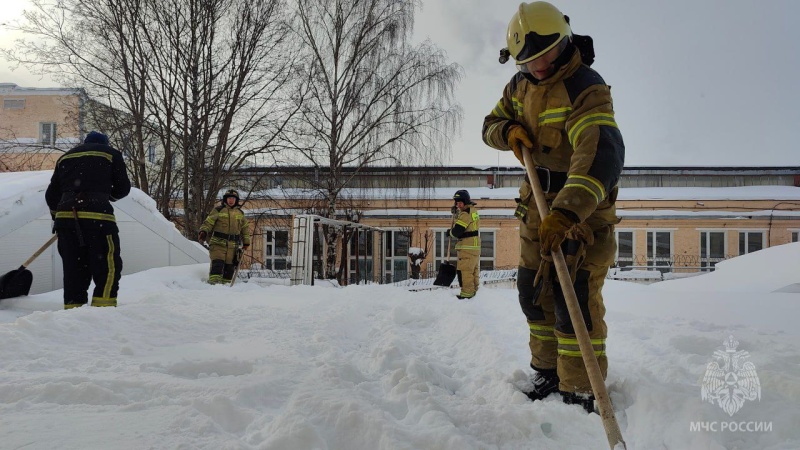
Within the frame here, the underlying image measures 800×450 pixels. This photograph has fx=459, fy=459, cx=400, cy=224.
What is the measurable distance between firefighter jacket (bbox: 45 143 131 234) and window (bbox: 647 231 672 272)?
20.5 metres

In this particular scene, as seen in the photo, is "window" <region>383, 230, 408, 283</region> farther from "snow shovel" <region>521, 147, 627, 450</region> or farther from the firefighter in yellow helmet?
"snow shovel" <region>521, 147, 627, 450</region>

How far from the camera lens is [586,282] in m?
2.37

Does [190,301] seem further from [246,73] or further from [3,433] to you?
[246,73]

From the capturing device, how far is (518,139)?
262 centimetres

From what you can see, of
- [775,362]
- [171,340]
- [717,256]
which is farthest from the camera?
[717,256]

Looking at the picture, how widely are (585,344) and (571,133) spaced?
3.49ft

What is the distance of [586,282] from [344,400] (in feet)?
4.45

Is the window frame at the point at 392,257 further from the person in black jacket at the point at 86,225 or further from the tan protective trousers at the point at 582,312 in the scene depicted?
the tan protective trousers at the point at 582,312

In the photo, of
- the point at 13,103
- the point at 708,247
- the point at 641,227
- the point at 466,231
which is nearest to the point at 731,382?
the point at 466,231

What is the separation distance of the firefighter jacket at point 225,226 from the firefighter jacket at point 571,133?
7.39 metres

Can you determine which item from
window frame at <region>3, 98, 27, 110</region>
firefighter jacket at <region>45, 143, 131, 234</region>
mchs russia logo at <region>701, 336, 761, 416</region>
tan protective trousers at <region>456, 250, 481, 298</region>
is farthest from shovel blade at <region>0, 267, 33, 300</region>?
window frame at <region>3, 98, 27, 110</region>

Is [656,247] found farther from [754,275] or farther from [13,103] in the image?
[13,103]

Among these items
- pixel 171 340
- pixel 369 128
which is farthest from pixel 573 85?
pixel 369 128

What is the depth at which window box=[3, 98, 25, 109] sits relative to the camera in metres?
25.3
